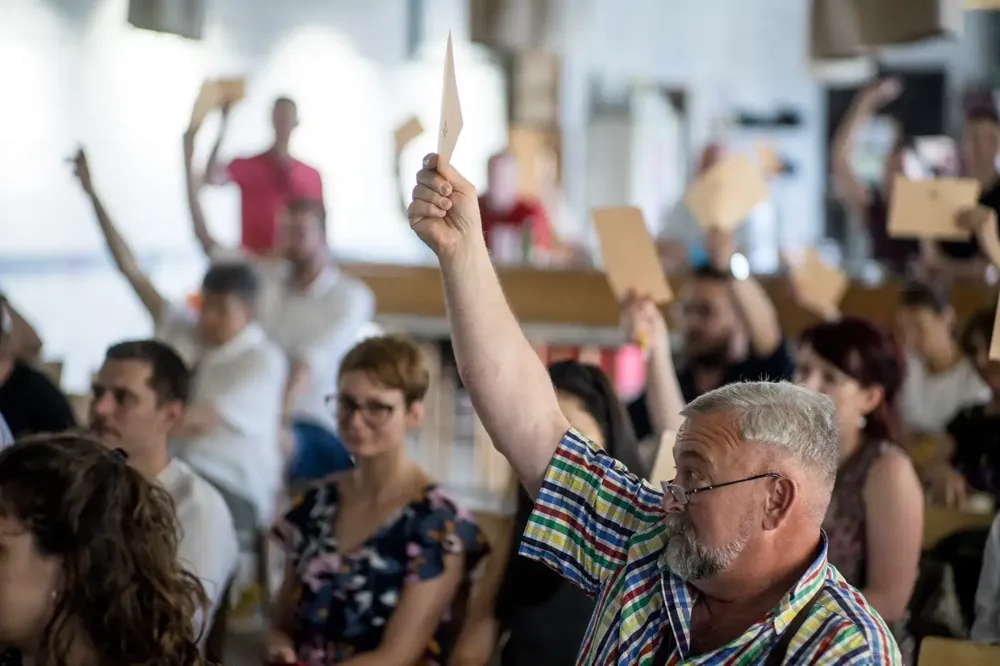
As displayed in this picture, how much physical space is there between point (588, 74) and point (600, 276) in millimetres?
5383

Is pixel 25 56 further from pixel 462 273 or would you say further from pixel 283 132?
pixel 462 273

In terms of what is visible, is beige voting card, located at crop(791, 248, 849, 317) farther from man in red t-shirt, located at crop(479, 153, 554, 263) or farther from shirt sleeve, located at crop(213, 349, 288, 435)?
man in red t-shirt, located at crop(479, 153, 554, 263)

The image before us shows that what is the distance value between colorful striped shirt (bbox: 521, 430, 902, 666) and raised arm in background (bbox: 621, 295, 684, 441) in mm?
1055

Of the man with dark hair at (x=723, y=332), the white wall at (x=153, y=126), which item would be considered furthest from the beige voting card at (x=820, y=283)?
the white wall at (x=153, y=126)

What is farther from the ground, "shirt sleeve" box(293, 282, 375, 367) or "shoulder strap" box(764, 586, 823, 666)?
"shoulder strap" box(764, 586, 823, 666)

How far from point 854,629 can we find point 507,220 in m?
5.83

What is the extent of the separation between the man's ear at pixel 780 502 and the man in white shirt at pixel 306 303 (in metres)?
3.04

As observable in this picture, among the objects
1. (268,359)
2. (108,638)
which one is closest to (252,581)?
(268,359)

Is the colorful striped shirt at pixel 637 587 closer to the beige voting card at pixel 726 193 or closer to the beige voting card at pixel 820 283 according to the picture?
the beige voting card at pixel 726 193

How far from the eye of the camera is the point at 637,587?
1.65m

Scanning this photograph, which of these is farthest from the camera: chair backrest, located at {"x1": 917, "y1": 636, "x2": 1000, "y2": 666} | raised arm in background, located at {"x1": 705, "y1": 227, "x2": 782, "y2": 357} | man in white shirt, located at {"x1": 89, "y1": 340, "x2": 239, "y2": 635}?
raised arm in background, located at {"x1": 705, "y1": 227, "x2": 782, "y2": 357}

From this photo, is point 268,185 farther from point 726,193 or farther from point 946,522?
point 946,522

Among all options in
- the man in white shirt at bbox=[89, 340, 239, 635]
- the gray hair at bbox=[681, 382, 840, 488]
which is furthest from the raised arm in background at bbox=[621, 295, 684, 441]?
the gray hair at bbox=[681, 382, 840, 488]

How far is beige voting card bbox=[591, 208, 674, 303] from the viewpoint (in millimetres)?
2777
